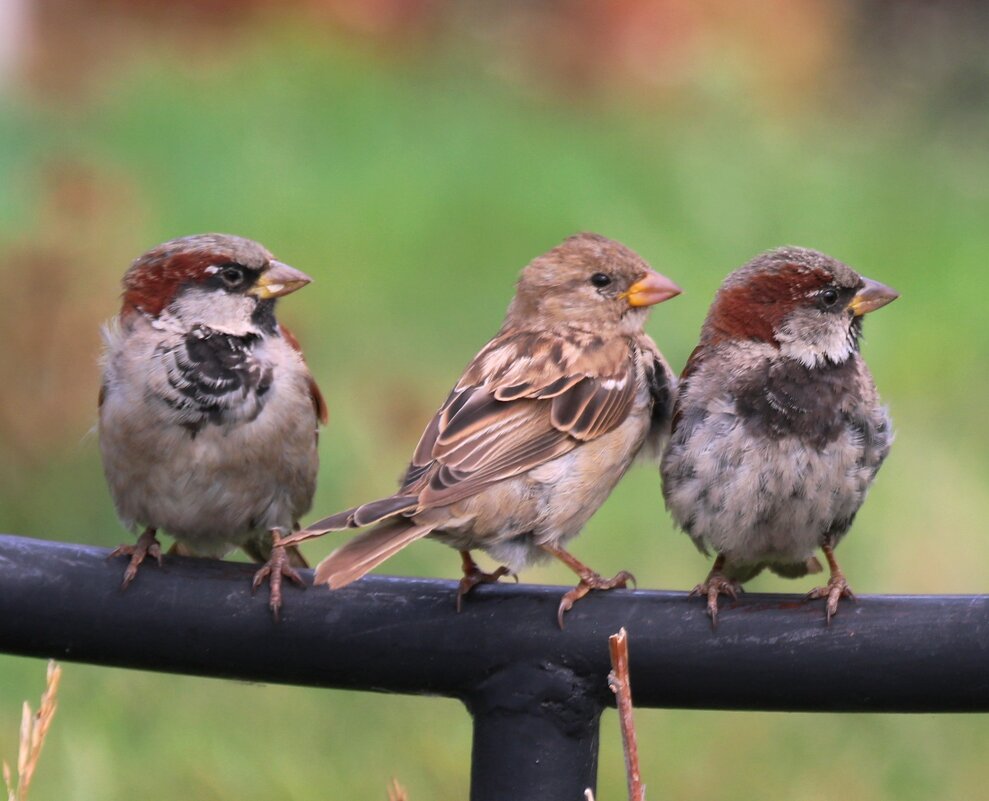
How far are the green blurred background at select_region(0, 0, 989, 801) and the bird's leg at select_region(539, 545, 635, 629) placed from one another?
1.21 meters

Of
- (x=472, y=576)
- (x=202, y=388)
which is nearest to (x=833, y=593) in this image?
(x=472, y=576)

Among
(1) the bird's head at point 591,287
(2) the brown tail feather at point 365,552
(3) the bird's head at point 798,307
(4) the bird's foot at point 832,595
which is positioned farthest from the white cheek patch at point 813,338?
(2) the brown tail feather at point 365,552

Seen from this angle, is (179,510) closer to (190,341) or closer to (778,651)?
(190,341)

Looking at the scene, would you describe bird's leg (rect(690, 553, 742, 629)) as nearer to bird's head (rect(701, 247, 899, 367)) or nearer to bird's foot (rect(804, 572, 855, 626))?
bird's foot (rect(804, 572, 855, 626))

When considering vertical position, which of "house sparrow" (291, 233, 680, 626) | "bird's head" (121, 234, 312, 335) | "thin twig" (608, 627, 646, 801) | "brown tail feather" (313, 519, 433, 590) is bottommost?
"thin twig" (608, 627, 646, 801)

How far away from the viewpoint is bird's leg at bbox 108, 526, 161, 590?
247cm

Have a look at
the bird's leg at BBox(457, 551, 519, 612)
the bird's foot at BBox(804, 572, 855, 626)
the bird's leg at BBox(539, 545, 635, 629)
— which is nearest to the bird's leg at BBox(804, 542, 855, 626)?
the bird's foot at BBox(804, 572, 855, 626)

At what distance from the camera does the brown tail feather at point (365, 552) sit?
8.39 ft

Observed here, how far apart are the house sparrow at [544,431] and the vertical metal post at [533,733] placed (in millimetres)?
504

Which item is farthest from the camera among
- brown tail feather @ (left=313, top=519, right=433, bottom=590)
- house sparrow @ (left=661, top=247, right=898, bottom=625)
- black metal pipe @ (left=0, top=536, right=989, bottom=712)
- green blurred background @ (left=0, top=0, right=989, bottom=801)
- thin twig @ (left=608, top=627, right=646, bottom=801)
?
green blurred background @ (left=0, top=0, right=989, bottom=801)

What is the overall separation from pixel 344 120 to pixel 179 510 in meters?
4.17

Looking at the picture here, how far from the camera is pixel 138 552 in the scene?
9.28 ft

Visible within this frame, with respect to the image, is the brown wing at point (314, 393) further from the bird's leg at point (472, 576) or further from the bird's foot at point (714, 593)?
the bird's foot at point (714, 593)

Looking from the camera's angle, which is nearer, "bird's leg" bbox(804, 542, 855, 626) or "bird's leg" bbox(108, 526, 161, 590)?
"bird's leg" bbox(804, 542, 855, 626)
